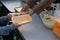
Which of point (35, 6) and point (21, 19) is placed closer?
point (21, 19)

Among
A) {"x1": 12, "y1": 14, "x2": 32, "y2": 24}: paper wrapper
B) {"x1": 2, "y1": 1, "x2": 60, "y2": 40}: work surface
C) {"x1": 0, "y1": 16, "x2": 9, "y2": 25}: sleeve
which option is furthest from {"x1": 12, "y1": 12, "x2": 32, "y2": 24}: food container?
{"x1": 0, "y1": 16, "x2": 9, "y2": 25}: sleeve

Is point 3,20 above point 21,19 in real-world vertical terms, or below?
below

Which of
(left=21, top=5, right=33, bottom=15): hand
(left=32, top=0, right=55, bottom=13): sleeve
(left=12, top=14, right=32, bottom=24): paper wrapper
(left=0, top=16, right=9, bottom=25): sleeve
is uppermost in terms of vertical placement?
(left=32, top=0, right=55, bottom=13): sleeve

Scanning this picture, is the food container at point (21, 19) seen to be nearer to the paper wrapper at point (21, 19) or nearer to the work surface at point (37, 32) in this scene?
the paper wrapper at point (21, 19)

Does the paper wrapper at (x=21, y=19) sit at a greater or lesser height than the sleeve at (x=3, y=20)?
greater

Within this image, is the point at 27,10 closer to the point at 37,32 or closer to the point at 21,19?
the point at 21,19

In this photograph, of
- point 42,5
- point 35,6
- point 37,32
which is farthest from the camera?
point 35,6

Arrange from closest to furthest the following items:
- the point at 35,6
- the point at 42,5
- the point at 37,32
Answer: the point at 37,32, the point at 42,5, the point at 35,6

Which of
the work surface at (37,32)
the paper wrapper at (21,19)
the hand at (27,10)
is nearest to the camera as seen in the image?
the work surface at (37,32)

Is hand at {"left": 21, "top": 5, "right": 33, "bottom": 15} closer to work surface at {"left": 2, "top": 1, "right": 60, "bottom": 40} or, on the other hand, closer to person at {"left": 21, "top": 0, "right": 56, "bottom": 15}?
person at {"left": 21, "top": 0, "right": 56, "bottom": 15}

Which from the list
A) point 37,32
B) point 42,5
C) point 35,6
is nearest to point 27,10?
point 35,6

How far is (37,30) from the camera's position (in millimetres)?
1499

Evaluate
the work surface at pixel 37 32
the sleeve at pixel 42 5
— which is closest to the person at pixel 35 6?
the sleeve at pixel 42 5

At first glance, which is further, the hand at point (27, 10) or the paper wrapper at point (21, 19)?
the hand at point (27, 10)
